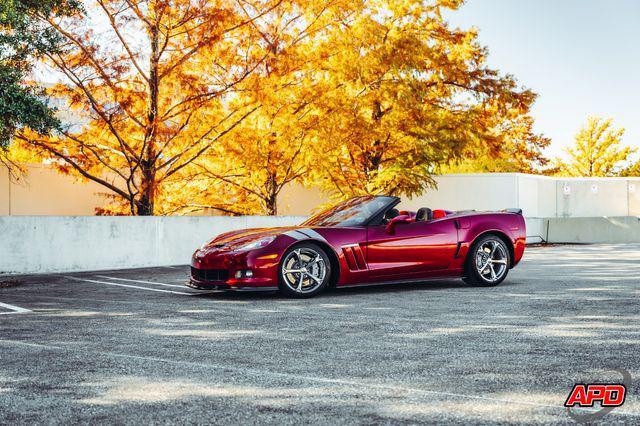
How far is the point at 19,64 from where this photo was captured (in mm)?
12875

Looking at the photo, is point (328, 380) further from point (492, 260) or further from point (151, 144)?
point (151, 144)

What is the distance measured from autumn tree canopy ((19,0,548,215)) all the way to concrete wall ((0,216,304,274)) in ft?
7.36

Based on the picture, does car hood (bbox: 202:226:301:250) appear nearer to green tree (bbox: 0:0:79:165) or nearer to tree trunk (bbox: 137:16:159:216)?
green tree (bbox: 0:0:79:165)

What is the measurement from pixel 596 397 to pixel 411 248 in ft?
19.6

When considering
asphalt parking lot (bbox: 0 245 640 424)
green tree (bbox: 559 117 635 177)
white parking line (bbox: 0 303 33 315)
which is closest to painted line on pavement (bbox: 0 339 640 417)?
asphalt parking lot (bbox: 0 245 640 424)

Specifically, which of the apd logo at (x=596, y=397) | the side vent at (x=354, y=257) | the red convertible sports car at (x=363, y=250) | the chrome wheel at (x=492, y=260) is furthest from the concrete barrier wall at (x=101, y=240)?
the apd logo at (x=596, y=397)

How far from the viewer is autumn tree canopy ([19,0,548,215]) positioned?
18.2 m

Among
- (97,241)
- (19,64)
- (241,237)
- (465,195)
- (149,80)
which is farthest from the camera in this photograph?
(465,195)

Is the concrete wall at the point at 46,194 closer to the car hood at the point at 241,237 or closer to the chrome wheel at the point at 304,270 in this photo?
the car hood at the point at 241,237

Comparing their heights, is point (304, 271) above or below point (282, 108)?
Result: below

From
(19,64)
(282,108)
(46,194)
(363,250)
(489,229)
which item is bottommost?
(363,250)

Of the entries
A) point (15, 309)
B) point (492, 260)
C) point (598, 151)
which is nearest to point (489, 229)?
point (492, 260)

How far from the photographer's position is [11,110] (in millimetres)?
11508

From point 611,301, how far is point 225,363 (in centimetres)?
525
